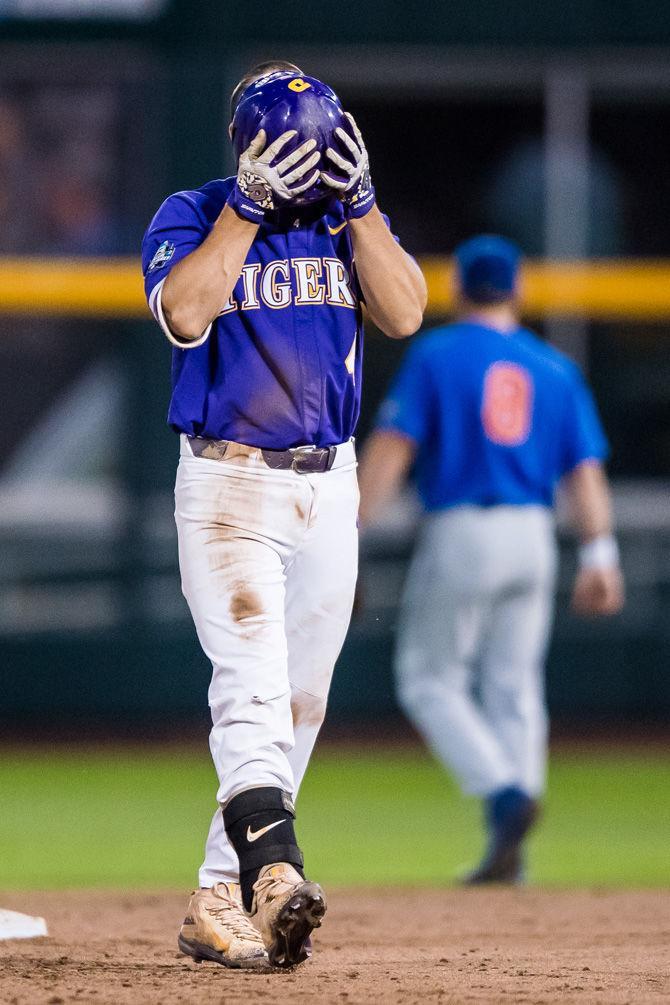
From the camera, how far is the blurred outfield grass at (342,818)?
7.12 metres

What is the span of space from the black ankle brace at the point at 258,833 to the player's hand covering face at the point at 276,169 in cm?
140

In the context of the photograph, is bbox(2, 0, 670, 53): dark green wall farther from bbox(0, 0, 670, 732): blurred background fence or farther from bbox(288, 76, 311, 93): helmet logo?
bbox(288, 76, 311, 93): helmet logo

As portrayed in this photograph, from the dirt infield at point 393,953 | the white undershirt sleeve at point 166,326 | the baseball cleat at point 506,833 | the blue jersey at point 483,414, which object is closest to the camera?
the dirt infield at point 393,953

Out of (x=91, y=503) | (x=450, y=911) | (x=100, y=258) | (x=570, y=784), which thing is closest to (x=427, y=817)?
(x=570, y=784)

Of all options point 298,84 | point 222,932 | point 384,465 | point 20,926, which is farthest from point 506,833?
point 298,84

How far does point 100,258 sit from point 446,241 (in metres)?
2.33

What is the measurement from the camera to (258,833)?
4.13 meters

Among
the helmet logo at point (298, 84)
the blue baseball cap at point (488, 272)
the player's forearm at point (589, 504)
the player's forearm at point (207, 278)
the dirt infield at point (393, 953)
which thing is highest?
the blue baseball cap at point (488, 272)

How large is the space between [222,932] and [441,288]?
7781 mm

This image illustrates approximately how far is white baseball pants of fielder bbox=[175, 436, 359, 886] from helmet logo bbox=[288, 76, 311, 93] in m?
0.87

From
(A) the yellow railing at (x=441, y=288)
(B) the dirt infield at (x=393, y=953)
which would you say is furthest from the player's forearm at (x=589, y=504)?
(A) the yellow railing at (x=441, y=288)

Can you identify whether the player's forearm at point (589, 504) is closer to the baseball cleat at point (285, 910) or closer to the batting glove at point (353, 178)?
the batting glove at point (353, 178)

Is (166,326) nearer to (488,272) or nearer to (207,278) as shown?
(207,278)

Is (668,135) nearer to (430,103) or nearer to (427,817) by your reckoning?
(430,103)
